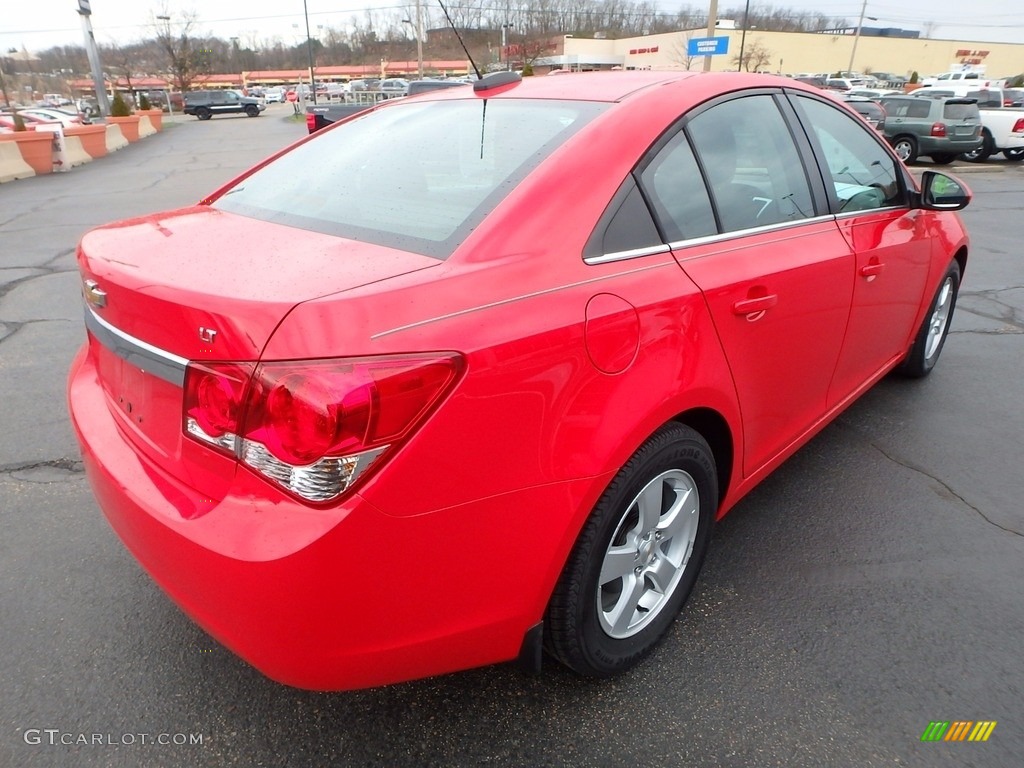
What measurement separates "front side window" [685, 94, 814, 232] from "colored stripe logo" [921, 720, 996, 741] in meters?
1.56

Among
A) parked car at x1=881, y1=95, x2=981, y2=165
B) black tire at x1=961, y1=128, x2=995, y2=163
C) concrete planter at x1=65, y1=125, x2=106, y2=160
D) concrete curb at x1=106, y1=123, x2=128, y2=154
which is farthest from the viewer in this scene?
concrete curb at x1=106, y1=123, x2=128, y2=154

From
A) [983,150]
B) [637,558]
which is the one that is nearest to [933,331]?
[637,558]

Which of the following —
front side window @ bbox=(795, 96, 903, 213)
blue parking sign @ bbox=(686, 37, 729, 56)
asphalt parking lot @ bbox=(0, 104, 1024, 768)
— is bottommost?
asphalt parking lot @ bbox=(0, 104, 1024, 768)

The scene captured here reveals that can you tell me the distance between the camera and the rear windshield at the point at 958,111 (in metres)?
16.0

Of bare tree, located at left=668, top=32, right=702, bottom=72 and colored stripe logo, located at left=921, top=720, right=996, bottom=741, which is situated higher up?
bare tree, located at left=668, top=32, right=702, bottom=72

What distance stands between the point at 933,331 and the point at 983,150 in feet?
57.7

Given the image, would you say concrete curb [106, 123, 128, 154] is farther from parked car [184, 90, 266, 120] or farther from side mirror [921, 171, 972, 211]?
parked car [184, 90, 266, 120]

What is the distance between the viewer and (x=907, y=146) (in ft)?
54.6

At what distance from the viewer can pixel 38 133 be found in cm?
1585

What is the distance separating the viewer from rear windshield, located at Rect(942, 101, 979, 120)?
15961 mm

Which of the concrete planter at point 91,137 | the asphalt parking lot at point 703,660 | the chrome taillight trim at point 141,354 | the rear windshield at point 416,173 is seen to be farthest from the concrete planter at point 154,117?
the chrome taillight trim at point 141,354

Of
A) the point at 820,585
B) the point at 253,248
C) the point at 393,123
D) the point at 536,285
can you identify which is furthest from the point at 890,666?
the point at 393,123

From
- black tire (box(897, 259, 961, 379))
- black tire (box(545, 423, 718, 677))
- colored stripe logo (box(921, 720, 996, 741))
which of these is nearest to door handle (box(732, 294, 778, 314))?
black tire (box(545, 423, 718, 677))

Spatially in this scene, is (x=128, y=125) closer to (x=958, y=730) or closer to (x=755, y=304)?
(x=755, y=304)
